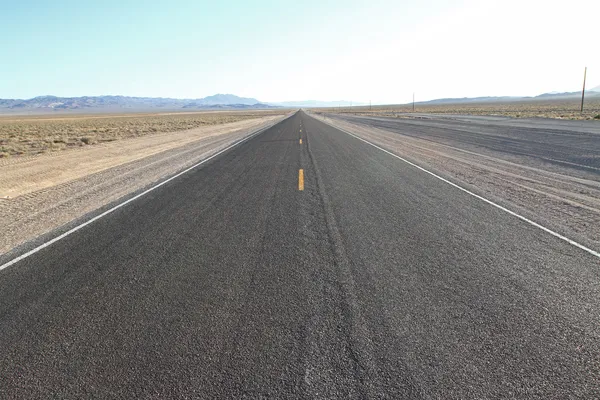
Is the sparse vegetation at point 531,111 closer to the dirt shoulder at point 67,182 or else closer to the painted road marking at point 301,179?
the painted road marking at point 301,179

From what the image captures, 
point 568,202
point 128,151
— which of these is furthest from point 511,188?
point 128,151

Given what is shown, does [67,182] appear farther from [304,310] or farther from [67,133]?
[67,133]

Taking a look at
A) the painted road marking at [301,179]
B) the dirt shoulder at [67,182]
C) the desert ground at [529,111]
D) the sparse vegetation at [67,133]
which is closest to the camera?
the dirt shoulder at [67,182]

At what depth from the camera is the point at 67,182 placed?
34.7ft

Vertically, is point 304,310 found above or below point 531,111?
below

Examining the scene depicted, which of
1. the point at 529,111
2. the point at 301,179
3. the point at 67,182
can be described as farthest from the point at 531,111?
the point at 67,182

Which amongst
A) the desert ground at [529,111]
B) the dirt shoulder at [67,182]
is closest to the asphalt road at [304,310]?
the dirt shoulder at [67,182]

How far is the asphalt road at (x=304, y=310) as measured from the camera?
8.41 feet

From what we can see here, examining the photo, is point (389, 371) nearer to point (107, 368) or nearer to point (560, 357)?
point (560, 357)

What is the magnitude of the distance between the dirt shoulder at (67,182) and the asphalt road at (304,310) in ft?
4.28

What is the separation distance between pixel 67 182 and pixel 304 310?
9.93 meters

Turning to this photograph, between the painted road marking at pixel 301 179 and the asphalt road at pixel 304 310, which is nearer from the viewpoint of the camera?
the asphalt road at pixel 304 310

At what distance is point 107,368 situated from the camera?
271 cm

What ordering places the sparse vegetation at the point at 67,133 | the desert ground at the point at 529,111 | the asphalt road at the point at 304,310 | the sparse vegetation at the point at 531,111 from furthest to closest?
the sparse vegetation at the point at 531,111 → the desert ground at the point at 529,111 → the sparse vegetation at the point at 67,133 → the asphalt road at the point at 304,310
